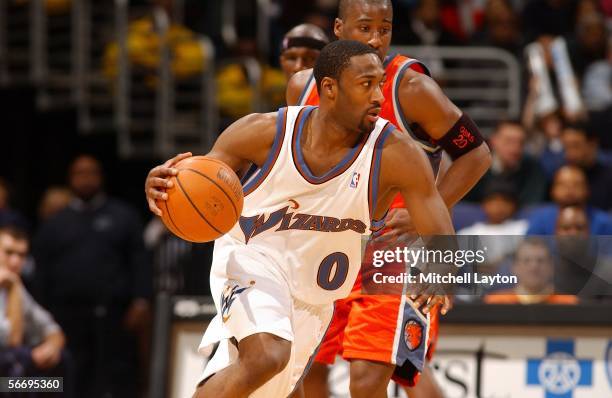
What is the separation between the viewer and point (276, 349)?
4.90 m

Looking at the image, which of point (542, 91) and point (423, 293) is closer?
point (423, 293)

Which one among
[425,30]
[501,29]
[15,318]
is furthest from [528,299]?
[425,30]

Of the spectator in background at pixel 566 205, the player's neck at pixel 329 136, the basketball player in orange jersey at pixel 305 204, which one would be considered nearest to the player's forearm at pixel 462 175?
the basketball player in orange jersey at pixel 305 204

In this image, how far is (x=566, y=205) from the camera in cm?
880

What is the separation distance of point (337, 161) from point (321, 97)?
292 millimetres

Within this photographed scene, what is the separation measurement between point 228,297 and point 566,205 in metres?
4.38

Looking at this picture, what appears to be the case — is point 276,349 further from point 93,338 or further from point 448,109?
point 93,338

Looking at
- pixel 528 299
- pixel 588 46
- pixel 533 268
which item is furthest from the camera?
pixel 588 46

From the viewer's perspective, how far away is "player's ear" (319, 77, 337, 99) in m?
5.13

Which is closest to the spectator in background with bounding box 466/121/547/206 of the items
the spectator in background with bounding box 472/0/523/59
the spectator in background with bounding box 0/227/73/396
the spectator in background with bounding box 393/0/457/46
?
the spectator in background with bounding box 472/0/523/59

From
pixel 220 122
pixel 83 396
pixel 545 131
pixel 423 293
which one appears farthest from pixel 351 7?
pixel 220 122

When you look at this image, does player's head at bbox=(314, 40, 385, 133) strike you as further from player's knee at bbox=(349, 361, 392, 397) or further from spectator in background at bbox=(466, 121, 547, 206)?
spectator in background at bbox=(466, 121, 547, 206)

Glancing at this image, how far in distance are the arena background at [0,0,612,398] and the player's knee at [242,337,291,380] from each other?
3.88m

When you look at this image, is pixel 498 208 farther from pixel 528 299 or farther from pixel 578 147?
pixel 528 299
